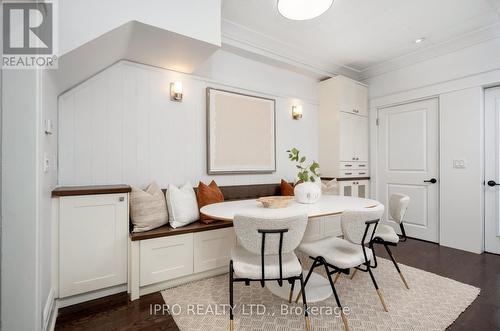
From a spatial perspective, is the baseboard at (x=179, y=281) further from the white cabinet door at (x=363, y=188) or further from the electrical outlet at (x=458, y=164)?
the electrical outlet at (x=458, y=164)

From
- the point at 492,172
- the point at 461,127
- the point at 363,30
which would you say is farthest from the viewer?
the point at 461,127

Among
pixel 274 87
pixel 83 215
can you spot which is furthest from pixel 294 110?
pixel 83 215

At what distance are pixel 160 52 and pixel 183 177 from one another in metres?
1.38

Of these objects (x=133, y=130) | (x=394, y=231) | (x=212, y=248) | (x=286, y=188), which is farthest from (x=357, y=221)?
(x=133, y=130)

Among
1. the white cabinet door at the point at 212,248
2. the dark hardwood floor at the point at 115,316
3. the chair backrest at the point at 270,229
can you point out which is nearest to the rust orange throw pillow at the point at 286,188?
the white cabinet door at the point at 212,248

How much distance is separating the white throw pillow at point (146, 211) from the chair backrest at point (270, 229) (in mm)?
1105

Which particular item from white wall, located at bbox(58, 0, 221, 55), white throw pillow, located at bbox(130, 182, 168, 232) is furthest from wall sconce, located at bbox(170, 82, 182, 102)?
white throw pillow, located at bbox(130, 182, 168, 232)

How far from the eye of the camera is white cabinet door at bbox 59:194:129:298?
194cm

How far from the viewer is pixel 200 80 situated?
10.1 feet

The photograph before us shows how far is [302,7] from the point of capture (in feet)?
7.06

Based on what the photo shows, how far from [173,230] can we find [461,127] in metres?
3.92

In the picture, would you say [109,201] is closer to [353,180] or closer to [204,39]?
[204,39]

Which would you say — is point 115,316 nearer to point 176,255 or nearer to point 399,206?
point 176,255

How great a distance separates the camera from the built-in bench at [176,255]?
210 centimetres
